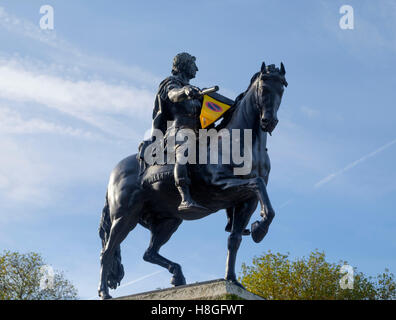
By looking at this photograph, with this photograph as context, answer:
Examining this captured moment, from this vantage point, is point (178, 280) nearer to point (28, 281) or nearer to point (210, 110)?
point (210, 110)

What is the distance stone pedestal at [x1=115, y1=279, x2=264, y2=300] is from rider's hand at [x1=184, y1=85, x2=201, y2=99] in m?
3.29

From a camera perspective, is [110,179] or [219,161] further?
[110,179]

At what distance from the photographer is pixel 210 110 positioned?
11.1m

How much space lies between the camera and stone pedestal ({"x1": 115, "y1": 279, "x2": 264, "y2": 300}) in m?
8.74

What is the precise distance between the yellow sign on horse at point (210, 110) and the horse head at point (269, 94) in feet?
3.12

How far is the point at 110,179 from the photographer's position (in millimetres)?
12070

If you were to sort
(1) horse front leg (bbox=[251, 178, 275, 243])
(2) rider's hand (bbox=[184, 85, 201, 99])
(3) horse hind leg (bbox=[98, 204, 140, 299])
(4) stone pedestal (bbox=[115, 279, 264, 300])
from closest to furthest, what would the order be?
(4) stone pedestal (bbox=[115, 279, 264, 300])
(1) horse front leg (bbox=[251, 178, 275, 243])
(2) rider's hand (bbox=[184, 85, 201, 99])
(3) horse hind leg (bbox=[98, 204, 140, 299])

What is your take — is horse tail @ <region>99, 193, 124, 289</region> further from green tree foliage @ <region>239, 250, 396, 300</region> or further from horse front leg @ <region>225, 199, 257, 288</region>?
green tree foliage @ <region>239, 250, 396, 300</region>

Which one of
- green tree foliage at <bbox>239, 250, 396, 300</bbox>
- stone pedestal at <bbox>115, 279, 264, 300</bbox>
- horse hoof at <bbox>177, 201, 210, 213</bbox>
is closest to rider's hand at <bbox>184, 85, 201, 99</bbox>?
horse hoof at <bbox>177, 201, 210, 213</bbox>

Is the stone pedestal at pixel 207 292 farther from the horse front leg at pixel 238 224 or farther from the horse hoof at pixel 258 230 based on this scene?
the horse front leg at pixel 238 224

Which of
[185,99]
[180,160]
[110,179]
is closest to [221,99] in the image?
[185,99]

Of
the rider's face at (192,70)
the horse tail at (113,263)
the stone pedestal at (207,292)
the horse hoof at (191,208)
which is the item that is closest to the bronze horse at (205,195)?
the horse tail at (113,263)
